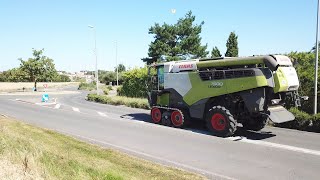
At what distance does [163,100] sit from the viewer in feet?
58.9

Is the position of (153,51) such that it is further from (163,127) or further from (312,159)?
(312,159)

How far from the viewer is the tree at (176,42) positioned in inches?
1902

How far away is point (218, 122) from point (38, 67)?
53.2 meters

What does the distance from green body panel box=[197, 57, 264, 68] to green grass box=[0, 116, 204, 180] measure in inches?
238

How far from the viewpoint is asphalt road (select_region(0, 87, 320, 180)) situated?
9809 mm

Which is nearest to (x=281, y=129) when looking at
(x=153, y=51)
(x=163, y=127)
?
(x=163, y=127)

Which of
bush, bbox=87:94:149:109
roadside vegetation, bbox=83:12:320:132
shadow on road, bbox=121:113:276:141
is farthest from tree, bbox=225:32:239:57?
shadow on road, bbox=121:113:276:141

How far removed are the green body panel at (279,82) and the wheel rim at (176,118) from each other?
190 inches

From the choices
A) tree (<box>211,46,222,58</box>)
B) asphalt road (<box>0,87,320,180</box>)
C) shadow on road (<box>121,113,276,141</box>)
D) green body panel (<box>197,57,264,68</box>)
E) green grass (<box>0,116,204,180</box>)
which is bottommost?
asphalt road (<box>0,87,320,180</box>)

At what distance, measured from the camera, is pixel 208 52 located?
1975 inches

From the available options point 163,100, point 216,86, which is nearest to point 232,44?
point 163,100

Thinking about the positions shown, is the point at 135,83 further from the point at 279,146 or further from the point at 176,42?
the point at 279,146

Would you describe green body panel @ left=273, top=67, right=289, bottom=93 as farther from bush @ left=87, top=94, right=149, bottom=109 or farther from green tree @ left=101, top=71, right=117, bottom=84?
green tree @ left=101, top=71, right=117, bottom=84

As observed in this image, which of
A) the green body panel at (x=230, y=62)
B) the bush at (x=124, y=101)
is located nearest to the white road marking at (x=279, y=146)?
the green body panel at (x=230, y=62)
